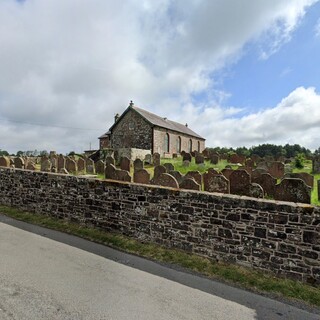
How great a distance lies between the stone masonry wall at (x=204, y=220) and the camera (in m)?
4.53

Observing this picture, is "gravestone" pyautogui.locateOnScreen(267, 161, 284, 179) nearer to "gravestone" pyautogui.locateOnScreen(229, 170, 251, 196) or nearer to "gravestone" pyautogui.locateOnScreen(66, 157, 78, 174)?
"gravestone" pyautogui.locateOnScreen(229, 170, 251, 196)

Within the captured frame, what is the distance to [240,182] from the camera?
296 inches

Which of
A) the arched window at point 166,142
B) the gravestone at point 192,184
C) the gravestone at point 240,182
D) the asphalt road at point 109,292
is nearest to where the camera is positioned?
the asphalt road at point 109,292

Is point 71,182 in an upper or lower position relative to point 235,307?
upper

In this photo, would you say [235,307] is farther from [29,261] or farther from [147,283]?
[29,261]

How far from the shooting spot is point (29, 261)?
4922 mm

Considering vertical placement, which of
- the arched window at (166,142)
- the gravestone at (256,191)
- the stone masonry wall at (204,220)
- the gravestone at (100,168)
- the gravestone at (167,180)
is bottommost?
the stone masonry wall at (204,220)

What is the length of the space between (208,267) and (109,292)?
2.06 meters

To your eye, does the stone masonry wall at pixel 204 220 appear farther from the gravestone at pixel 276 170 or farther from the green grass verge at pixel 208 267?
the gravestone at pixel 276 170

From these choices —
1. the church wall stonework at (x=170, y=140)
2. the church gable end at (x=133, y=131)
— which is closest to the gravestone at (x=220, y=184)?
the church gable end at (x=133, y=131)

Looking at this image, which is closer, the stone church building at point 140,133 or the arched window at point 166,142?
the stone church building at point 140,133

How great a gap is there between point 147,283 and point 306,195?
395cm

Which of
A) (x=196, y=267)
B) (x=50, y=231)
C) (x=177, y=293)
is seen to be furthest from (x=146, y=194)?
(x=50, y=231)

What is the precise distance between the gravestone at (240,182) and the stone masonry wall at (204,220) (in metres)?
2.43
